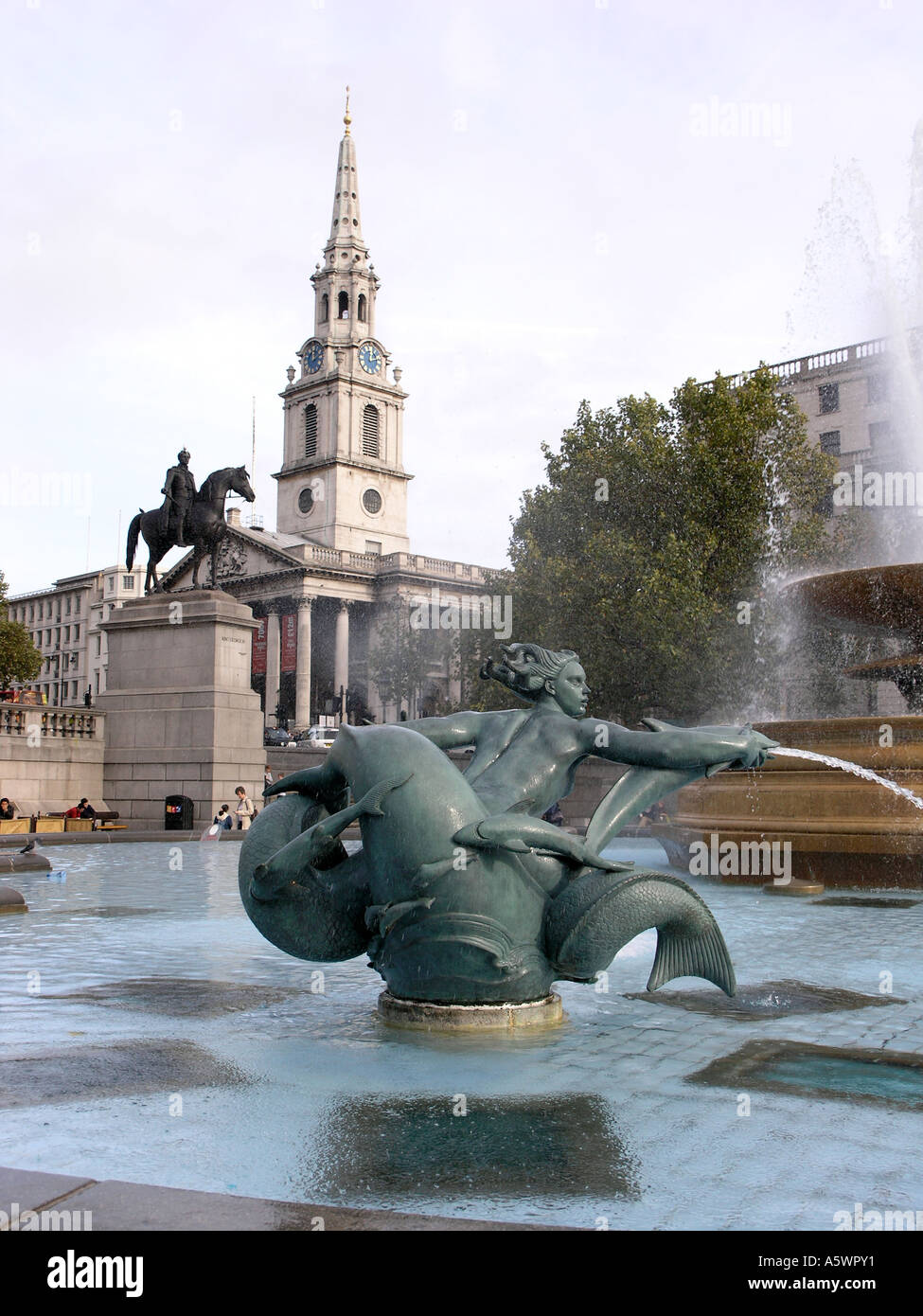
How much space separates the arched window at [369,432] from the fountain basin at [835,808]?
8015 cm

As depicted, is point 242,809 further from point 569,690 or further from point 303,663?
point 303,663

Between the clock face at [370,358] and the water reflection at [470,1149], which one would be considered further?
the clock face at [370,358]

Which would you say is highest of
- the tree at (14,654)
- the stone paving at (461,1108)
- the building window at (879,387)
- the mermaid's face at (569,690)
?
the building window at (879,387)

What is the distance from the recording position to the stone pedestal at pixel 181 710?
77.7 ft

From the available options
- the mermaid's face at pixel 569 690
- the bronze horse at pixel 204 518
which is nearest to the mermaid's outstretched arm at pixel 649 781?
the mermaid's face at pixel 569 690

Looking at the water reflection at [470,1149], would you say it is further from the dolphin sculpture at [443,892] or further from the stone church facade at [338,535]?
the stone church facade at [338,535]

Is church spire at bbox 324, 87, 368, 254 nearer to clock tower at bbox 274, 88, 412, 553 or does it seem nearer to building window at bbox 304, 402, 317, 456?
clock tower at bbox 274, 88, 412, 553

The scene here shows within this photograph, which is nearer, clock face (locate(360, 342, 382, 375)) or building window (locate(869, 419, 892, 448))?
building window (locate(869, 419, 892, 448))

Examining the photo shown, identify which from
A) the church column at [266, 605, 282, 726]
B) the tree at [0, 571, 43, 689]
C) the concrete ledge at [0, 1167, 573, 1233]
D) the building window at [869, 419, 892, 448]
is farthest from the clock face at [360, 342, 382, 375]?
the concrete ledge at [0, 1167, 573, 1233]

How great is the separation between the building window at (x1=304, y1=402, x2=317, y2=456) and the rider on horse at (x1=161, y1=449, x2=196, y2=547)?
68.2m

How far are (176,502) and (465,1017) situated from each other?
20.7 metres

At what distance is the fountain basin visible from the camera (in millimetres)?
11578

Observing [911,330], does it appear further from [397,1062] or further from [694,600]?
[397,1062]

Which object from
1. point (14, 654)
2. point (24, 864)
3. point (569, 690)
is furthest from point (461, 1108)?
point (14, 654)
